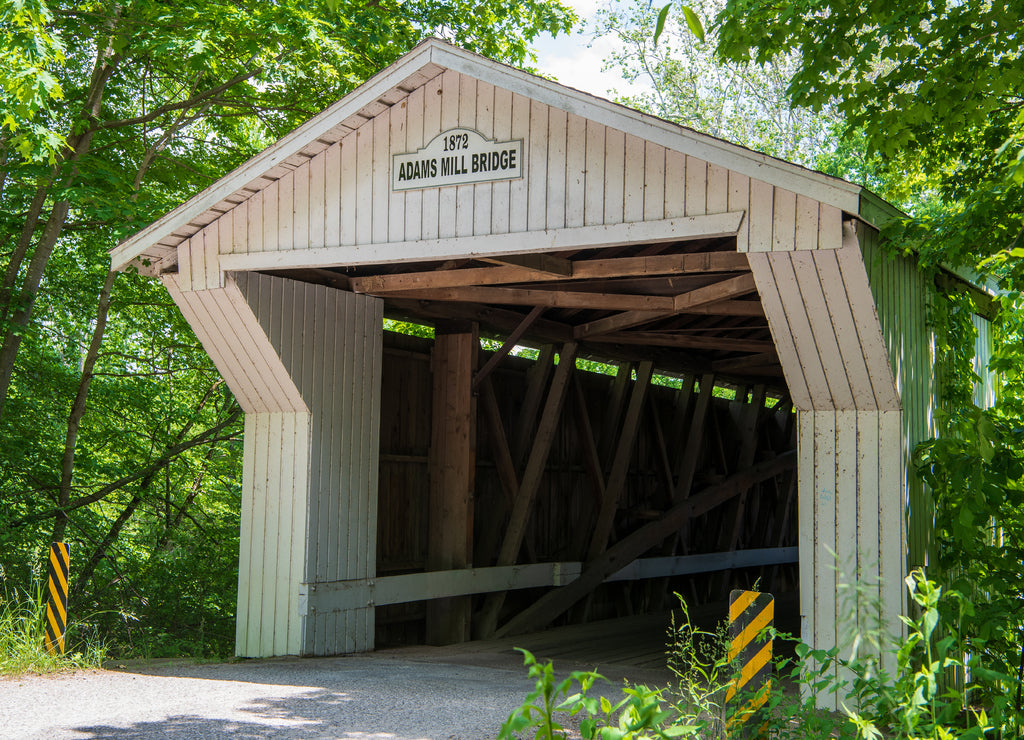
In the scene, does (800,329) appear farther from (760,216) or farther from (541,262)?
(541,262)

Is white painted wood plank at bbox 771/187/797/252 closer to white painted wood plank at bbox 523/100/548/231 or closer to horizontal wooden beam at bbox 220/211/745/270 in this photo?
horizontal wooden beam at bbox 220/211/745/270

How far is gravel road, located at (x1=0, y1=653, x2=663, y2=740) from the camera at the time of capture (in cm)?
503

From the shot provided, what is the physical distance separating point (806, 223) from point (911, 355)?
57.5 inches

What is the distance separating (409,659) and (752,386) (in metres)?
7.73

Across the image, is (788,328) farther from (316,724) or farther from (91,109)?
(91,109)

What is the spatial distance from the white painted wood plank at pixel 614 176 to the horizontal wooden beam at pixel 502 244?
0.25 ft

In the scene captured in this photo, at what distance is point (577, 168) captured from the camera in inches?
235

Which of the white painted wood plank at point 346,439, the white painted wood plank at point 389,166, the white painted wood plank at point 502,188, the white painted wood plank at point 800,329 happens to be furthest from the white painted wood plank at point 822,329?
the white painted wood plank at point 346,439

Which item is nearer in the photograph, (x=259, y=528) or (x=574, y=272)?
(x=574, y=272)

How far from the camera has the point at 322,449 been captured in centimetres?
771

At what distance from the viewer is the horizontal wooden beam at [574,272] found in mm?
6562

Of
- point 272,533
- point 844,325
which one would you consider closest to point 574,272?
point 844,325

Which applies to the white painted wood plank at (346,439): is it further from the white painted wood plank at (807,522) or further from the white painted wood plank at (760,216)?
the white painted wood plank at (760,216)

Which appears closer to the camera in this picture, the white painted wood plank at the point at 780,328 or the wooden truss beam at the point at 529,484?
the white painted wood plank at the point at 780,328
